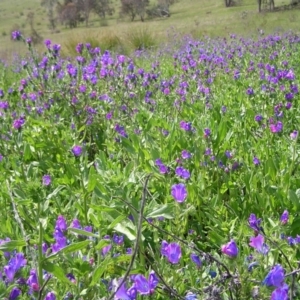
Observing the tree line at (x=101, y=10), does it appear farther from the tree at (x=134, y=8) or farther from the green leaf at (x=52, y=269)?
the green leaf at (x=52, y=269)

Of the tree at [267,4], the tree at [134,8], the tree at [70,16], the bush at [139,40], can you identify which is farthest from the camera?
the tree at [70,16]

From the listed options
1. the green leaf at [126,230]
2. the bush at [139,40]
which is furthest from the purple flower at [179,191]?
the bush at [139,40]

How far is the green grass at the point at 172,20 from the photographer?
1719 cm

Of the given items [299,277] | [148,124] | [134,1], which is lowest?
[299,277]

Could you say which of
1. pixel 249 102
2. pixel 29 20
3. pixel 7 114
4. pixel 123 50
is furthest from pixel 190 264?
pixel 29 20

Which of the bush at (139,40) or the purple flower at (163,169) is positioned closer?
the purple flower at (163,169)

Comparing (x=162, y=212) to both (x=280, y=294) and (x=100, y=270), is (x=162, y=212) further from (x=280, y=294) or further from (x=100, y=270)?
(x=280, y=294)

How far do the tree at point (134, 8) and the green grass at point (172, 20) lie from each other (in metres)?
0.74

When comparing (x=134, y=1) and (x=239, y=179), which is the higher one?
(x=134, y=1)

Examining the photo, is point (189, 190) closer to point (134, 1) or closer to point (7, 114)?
point (7, 114)

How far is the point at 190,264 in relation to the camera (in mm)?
1471

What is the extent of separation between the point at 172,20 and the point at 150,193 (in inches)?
1132

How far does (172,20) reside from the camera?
29219 millimetres

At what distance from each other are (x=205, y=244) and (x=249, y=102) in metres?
1.87
